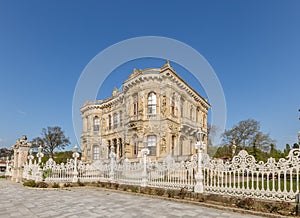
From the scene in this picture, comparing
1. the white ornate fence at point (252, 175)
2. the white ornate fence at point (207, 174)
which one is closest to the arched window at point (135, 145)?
the white ornate fence at point (207, 174)

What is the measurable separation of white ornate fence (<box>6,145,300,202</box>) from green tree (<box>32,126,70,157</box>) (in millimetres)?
24196

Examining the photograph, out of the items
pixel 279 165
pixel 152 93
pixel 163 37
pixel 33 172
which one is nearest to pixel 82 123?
pixel 152 93

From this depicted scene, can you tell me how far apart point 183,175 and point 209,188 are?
117 centimetres

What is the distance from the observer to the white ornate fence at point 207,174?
208 inches

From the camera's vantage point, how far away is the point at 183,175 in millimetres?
7723

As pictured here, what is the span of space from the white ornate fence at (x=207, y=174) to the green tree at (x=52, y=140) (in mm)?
24196

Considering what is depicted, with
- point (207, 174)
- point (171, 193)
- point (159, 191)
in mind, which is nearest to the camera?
point (207, 174)

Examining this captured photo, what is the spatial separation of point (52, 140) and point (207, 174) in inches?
1309

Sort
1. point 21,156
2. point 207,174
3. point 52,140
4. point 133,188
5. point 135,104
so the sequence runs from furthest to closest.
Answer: point 52,140
point 135,104
point 21,156
point 133,188
point 207,174

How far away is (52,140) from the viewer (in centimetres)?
3547

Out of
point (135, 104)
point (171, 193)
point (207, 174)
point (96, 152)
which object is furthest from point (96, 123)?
point (207, 174)

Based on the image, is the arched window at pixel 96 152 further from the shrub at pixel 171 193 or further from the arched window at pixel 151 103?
the shrub at pixel 171 193

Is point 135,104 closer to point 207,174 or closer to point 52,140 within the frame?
point 207,174

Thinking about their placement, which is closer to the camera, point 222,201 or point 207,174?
point 222,201
